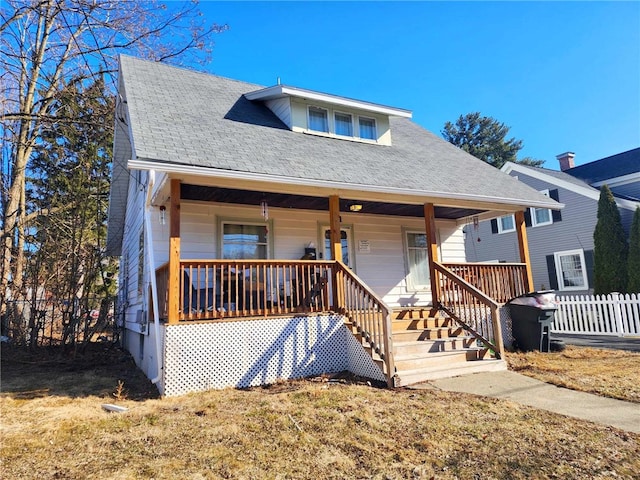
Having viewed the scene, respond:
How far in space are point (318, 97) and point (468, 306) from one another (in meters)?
5.84

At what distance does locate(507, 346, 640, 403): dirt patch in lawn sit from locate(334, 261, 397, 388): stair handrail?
2.28 m

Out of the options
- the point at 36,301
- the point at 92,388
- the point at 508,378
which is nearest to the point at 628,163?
the point at 508,378

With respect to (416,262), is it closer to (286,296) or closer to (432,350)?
(432,350)

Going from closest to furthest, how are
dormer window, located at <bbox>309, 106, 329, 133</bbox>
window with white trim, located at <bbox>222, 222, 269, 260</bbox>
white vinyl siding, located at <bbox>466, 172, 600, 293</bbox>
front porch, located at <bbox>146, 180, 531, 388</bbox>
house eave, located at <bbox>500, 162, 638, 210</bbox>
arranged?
1. front porch, located at <bbox>146, 180, 531, 388</bbox>
2. window with white trim, located at <bbox>222, 222, 269, 260</bbox>
3. dormer window, located at <bbox>309, 106, 329, 133</bbox>
4. house eave, located at <bbox>500, 162, 638, 210</bbox>
5. white vinyl siding, located at <bbox>466, 172, 600, 293</bbox>

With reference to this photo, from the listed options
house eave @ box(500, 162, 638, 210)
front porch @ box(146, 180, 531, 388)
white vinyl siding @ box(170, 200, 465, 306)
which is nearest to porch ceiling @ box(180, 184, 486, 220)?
front porch @ box(146, 180, 531, 388)

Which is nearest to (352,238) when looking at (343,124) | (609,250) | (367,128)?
(343,124)

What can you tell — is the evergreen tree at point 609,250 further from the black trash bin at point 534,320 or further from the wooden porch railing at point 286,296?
the wooden porch railing at point 286,296

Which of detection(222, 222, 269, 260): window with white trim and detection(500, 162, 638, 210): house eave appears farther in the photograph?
detection(500, 162, 638, 210): house eave

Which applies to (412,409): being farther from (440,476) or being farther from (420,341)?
(420,341)

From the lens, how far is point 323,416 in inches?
170

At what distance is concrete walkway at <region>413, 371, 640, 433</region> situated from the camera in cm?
422

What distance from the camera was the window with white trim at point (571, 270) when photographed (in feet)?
53.6

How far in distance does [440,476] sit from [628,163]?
A: 67.1 ft

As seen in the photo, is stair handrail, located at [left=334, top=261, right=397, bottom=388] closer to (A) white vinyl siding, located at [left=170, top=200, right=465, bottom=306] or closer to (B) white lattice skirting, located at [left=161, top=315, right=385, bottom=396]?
(B) white lattice skirting, located at [left=161, top=315, right=385, bottom=396]
